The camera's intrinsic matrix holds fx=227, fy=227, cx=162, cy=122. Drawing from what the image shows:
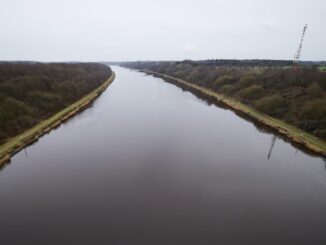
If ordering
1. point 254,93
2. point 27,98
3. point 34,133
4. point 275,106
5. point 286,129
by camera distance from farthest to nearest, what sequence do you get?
point 254,93 < point 275,106 < point 27,98 < point 286,129 < point 34,133

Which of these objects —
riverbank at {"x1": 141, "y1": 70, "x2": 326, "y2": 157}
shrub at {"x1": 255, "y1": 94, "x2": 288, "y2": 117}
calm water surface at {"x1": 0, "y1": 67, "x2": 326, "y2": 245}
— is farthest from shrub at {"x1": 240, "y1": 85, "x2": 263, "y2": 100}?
calm water surface at {"x1": 0, "y1": 67, "x2": 326, "y2": 245}

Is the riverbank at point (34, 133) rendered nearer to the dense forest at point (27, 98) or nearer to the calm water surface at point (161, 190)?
the calm water surface at point (161, 190)

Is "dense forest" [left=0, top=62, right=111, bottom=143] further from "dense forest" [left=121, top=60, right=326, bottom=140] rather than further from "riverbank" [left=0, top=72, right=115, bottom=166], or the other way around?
"dense forest" [left=121, top=60, right=326, bottom=140]

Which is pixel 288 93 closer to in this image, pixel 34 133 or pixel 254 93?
pixel 254 93

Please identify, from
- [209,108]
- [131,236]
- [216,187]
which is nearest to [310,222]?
[216,187]

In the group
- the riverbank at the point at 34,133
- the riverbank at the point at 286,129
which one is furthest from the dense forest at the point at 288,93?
the riverbank at the point at 34,133

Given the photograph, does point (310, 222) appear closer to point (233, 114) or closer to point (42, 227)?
point (42, 227)

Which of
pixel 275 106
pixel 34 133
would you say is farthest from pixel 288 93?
pixel 34 133

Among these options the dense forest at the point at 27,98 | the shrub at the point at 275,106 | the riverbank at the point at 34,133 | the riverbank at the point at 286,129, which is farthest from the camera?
the shrub at the point at 275,106
